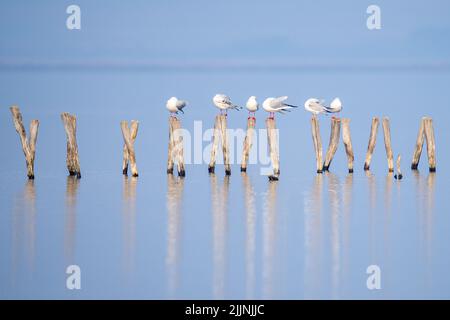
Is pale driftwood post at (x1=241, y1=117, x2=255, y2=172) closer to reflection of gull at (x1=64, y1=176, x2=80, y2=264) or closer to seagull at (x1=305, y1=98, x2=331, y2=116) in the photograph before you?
seagull at (x1=305, y1=98, x2=331, y2=116)

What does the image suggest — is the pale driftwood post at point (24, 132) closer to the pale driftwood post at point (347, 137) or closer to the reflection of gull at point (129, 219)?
the reflection of gull at point (129, 219)

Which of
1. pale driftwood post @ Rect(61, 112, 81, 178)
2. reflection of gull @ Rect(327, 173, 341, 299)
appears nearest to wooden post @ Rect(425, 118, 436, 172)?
reflection of gull @ Rect(327, 173, 341, 299)

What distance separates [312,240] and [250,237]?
0.73 m

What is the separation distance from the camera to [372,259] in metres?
13.6

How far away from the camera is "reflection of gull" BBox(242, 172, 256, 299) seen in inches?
484

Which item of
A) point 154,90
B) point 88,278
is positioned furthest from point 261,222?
point 154,90

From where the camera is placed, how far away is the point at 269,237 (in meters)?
14.8

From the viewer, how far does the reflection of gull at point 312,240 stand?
12.3 m

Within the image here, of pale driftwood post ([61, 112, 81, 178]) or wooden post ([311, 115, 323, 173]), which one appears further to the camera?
wooden post ([311, 115, 323, 173])

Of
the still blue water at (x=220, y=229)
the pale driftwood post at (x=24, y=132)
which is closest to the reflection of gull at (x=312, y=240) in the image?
the still blue water at (x=220, y=229)

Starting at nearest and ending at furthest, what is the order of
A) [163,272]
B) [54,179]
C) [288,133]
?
[163,272]
[54,179]
[288,133]

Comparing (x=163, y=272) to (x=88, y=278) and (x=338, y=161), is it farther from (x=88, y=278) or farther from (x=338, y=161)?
(x=338, y=161)

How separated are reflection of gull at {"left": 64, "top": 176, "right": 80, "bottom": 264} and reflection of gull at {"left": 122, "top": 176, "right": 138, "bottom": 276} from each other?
0.60 metres
